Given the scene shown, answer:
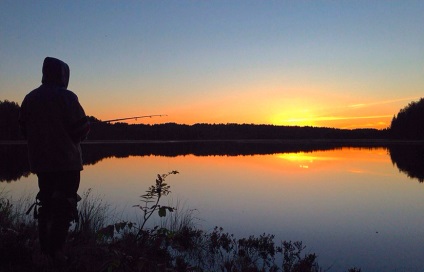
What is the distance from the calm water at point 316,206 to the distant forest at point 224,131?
6141cm

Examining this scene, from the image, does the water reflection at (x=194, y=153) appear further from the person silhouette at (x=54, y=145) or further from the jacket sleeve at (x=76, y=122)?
the jacket sleeve at (x=76, y=122)

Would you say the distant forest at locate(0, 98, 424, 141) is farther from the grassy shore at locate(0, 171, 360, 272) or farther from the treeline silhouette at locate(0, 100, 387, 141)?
the grassy shore at locate(0, 171, 360, 272)

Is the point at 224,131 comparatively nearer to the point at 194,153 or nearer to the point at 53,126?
the point at 194,153

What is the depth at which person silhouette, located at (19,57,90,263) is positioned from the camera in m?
4.18

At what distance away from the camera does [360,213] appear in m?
11.3

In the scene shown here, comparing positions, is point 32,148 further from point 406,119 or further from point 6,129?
point 406,119

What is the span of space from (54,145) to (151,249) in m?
2.32

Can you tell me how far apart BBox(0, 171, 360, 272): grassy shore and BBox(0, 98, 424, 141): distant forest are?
72107 millimetres

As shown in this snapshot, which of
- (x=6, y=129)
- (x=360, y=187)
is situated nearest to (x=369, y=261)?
(x=360, y=187)

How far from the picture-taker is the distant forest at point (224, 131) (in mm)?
74938

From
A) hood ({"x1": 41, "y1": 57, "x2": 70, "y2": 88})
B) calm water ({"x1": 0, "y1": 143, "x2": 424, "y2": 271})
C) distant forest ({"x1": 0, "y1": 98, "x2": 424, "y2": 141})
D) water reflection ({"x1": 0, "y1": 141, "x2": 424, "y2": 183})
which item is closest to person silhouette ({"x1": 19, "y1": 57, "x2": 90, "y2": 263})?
hood ({"x1": 41, "y1": 57, "x2": 70, "y2": 88})

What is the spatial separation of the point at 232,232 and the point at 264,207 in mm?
3617

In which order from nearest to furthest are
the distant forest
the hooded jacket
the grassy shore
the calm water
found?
the hooded jacket < the grassy shore < the calm water < the distant forest

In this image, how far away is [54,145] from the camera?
4172 mm
